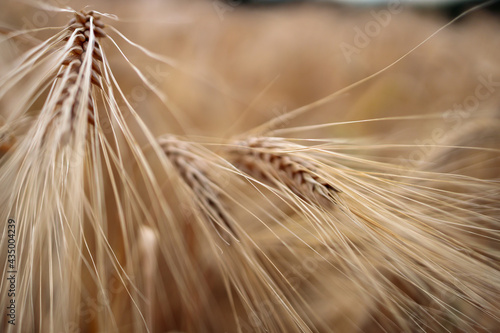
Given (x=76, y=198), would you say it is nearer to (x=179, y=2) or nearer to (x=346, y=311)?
(x=346, y=311)

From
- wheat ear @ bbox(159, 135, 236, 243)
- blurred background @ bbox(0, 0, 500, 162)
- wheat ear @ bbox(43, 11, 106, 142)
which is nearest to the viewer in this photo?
wheat ear @ bbox(43, 11, 106, 142)

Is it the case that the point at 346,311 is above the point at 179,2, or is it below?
below

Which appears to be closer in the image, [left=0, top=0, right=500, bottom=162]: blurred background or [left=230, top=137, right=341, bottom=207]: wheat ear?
[left=230, top=137, right=341, bottom=207]: wheat ear

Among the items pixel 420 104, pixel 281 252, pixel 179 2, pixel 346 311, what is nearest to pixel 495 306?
pixel 346 311

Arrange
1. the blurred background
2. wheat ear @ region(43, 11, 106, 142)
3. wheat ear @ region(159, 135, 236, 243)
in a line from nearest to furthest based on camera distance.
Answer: wheat ear @ region(43, 11, 106, 142) < wheat ear @ region(159, 135, 236, 243) < the blurred background

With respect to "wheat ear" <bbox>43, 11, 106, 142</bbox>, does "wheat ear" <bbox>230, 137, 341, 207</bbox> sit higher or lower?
lower

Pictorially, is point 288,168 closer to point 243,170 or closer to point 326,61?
point 243,170

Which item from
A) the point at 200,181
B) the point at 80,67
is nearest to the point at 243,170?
the point at 200,181

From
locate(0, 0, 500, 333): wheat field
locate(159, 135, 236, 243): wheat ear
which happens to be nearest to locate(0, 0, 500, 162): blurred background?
locate(0, 0, 500, 333): wheat field

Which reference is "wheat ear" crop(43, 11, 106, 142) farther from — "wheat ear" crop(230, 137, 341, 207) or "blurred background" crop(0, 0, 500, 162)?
"blurred background" crop(0, 0, 500, 162)
